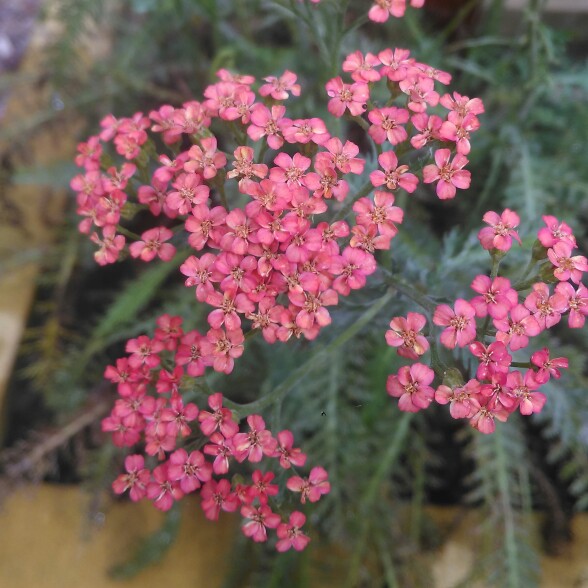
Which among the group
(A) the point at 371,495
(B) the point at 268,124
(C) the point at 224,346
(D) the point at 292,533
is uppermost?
(B) the point at 268,124

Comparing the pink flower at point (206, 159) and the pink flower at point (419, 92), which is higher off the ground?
the pink flower at point (419, 92)

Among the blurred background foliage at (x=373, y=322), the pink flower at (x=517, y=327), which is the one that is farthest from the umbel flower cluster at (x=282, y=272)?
the blurred background foliage at (x=373, y=322)

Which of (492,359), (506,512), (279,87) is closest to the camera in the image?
(492,359)

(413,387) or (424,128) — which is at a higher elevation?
(424,128)

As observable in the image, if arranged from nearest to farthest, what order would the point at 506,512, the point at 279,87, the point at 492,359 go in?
1. the point at 492,359
2. the point at 279,87
3. the point at 506,512

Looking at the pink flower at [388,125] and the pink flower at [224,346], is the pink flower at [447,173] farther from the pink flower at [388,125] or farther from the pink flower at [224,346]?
the pink flower at [224,346]

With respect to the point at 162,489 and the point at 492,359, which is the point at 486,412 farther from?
the point at 162,489

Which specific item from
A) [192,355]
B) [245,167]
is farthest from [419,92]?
[192,355]
